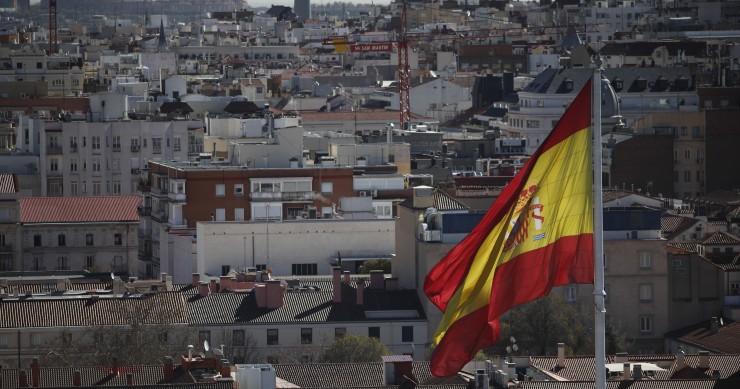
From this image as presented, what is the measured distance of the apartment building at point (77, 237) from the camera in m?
88.6

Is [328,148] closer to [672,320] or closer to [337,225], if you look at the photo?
[337,225]

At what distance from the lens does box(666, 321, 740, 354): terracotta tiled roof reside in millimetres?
61406

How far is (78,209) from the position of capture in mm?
90938

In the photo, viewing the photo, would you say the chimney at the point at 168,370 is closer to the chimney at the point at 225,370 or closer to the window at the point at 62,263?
the chimney at the point at 225,370

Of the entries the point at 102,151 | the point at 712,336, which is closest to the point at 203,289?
the point at 712,336

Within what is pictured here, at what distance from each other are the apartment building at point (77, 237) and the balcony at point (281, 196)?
283 inches

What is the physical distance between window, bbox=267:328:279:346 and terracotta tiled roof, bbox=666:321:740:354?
8730 mm

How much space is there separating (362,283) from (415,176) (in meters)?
26.8

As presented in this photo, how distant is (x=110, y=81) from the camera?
500 feet

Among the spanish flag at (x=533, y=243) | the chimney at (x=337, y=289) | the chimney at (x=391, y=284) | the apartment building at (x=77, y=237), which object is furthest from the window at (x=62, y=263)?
the spanish flag at (x=533, y=243)

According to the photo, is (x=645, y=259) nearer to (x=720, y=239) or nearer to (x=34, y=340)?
(x=720, y=239)

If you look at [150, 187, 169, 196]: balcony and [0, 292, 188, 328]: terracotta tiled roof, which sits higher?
[150, 187, 169, 196]: balcony

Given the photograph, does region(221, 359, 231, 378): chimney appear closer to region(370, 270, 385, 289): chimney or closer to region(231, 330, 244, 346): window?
region(231, 330, 244, 346): window

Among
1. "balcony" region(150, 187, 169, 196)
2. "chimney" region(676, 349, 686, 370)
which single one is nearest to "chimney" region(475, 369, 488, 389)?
"chimney" region(676, 349, 686, 370)
